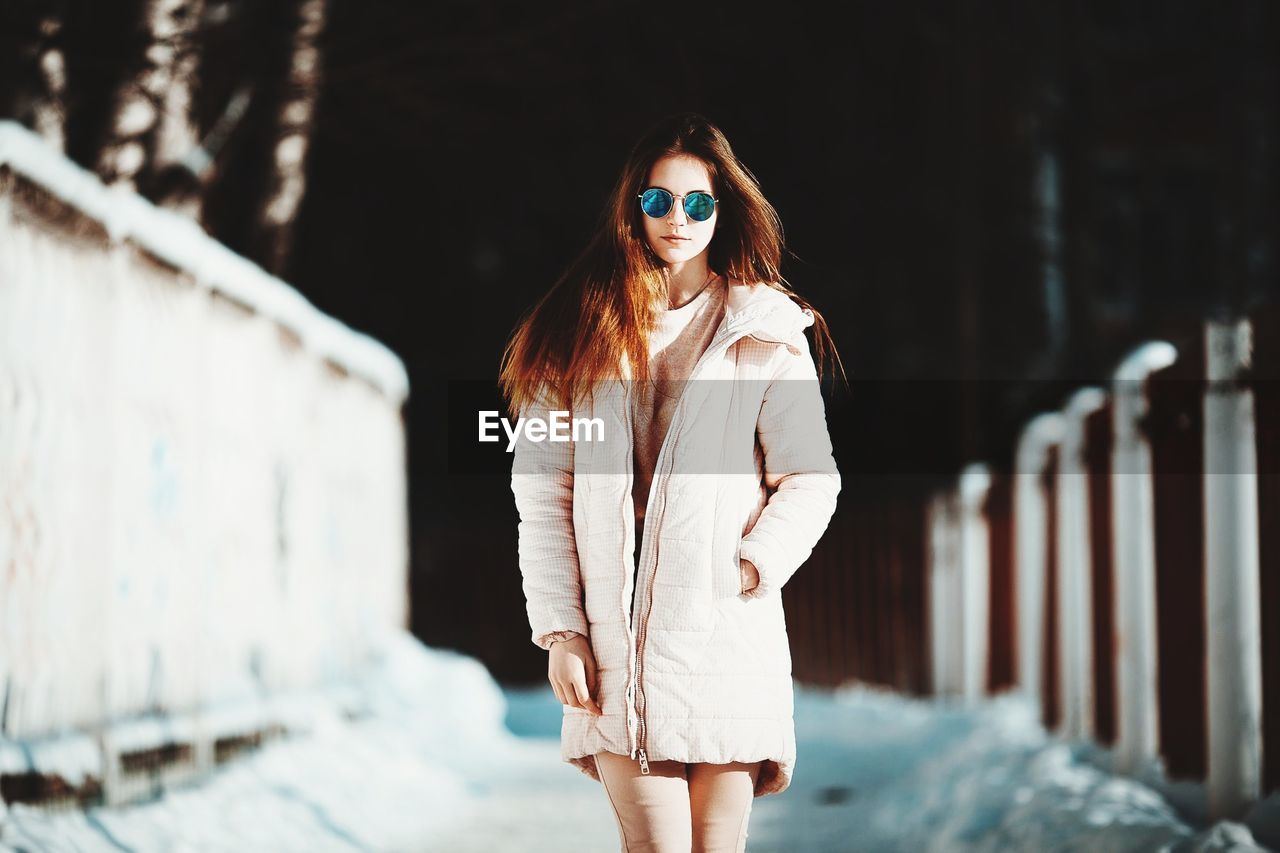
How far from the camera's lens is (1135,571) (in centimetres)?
577

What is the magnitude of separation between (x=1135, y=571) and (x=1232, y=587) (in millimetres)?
1144

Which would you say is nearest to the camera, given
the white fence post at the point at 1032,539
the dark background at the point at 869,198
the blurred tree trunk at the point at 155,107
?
the blurred tree trunk at the point at 155,107

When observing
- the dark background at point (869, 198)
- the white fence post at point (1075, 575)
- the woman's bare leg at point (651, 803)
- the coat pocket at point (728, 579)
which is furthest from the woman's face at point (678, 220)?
the dark background at point (869, 198)

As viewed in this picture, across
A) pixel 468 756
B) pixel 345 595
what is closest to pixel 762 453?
pixel 468 756

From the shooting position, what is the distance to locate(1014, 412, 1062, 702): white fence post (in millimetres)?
8039

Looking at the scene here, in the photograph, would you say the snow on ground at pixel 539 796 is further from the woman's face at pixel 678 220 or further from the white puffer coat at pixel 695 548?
the woman's face at pixel 678 220

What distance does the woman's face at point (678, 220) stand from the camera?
3.06 meters

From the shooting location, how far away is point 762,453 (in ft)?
10.0

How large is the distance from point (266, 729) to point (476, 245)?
1375 cm

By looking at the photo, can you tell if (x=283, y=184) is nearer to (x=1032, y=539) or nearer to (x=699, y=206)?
(x=1032, y=539)

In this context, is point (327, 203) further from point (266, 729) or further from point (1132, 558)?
Answer: point (1132, 558)

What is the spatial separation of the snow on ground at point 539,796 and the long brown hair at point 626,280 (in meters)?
1.93
